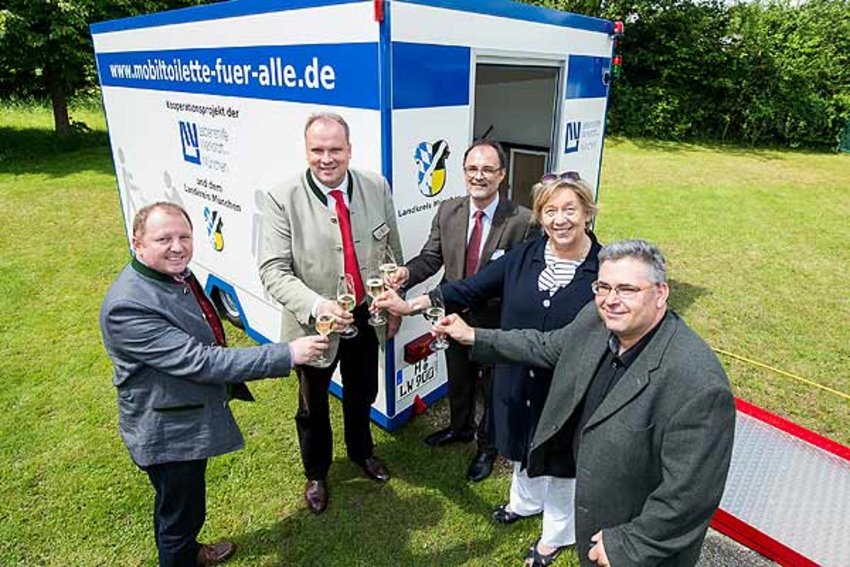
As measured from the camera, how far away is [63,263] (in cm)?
745

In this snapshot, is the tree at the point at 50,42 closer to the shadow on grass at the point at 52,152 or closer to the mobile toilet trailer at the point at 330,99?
the shadow on grass at the point at 52,152

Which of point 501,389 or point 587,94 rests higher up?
point 587,94

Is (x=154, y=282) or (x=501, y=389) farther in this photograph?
(x=501, y=389)

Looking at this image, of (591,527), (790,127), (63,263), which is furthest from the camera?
(790,127)

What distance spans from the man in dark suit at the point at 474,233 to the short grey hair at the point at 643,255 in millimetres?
1263

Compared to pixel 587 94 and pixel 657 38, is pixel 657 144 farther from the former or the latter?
pixel 587 94

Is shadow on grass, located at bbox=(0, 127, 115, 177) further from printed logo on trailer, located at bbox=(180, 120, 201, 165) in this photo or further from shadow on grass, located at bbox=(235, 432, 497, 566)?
shadow on grass, located at bbox=(235, 432, 497, 566)

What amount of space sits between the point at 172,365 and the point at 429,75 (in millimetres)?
2191

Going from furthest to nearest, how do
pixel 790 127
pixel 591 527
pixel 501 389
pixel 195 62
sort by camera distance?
pixel 790 127 → pixel 195 62 → pixel 501 389 → pixel 591 527

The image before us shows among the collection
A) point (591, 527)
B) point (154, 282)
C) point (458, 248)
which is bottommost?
point (591, 527)

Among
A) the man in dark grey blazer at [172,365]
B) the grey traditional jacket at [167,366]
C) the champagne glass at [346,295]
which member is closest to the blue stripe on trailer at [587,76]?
the champagne glass at [346,295]

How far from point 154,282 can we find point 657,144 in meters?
18.8

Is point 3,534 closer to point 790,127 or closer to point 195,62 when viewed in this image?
point 195,62

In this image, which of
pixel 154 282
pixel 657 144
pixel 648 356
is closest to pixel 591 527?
pixel 648 356
